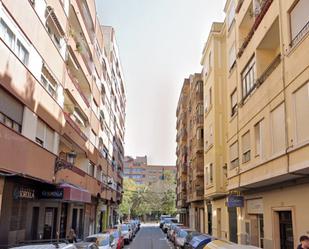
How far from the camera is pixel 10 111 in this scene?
13.4 m

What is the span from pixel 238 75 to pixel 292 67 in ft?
25.6

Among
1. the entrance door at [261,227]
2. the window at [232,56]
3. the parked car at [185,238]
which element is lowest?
the parked car at [185,238]

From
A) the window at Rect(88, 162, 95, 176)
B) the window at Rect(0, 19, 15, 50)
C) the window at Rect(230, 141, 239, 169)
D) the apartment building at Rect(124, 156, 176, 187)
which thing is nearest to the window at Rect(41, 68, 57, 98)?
the window at Rect(0, 19, 15, 50)

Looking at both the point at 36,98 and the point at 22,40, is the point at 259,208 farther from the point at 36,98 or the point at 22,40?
the point at 22,40

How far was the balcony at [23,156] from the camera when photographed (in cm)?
1205

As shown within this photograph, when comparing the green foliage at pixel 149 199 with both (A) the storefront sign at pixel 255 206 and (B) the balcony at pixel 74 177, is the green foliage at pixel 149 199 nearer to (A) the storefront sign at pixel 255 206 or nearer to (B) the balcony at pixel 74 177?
(B) the balcony at pixel 74 177

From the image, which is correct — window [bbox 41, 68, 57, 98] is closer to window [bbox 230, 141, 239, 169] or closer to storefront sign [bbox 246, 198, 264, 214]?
window [bbox 230, 141, 239, 169]

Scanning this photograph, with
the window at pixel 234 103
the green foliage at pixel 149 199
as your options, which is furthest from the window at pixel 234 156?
the green foliage at pixel 149 199

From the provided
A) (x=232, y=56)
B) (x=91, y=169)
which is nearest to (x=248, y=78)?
(x=232, y=56)

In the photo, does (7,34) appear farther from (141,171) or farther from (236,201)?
(141,171)

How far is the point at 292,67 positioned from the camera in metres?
12.0

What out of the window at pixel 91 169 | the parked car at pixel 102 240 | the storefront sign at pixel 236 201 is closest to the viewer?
the parked car at pixel 102 240

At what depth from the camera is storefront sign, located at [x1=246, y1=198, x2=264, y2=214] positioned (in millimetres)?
16669

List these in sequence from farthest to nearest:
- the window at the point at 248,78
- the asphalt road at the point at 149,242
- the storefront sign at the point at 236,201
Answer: the asphalt road at the point at 149,242
the storefront sign at the point at 236,201
the window at the point at 248,78
